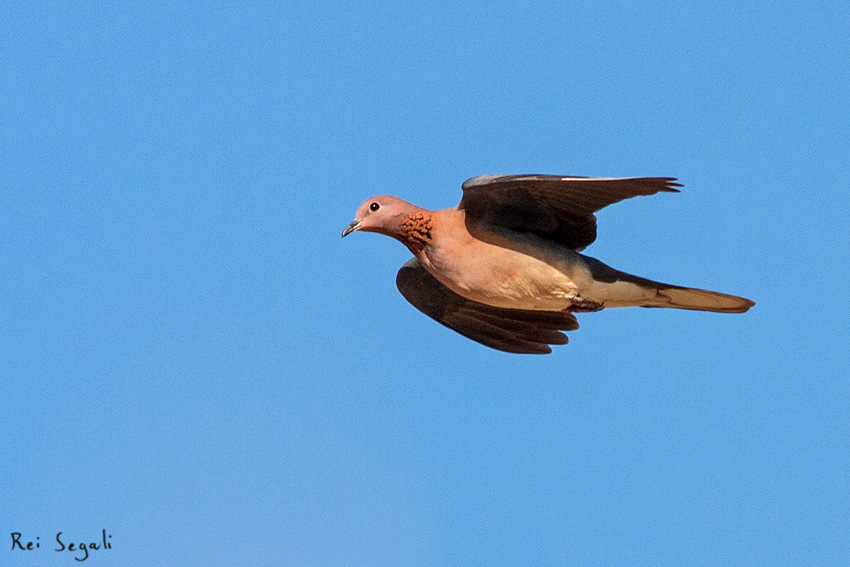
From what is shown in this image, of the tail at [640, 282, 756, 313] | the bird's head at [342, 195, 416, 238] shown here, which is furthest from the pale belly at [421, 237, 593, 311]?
the tail at [640, 282, 756, 313]

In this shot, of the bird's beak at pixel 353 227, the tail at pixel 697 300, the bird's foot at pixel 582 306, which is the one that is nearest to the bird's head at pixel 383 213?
the bird's beak at pixel 353 227

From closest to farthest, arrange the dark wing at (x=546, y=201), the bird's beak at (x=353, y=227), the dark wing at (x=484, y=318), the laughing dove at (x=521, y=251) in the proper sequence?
the dark wing at (x=546, y=201) < the laughing dove at (x=521, y=251) < the bird's beak at (x=353, y=227) < the dark wing at (x=484, y=318)

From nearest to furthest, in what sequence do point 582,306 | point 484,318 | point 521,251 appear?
point 521,251 → point 582,306 → point 484,318

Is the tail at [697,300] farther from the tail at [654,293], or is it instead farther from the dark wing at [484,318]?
the dark wing at [484,318]

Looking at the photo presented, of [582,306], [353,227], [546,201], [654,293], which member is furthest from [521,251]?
[353,227]

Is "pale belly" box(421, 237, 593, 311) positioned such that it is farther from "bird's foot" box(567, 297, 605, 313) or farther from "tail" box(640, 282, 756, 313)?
"tail" box(640, 282, 756, 313)

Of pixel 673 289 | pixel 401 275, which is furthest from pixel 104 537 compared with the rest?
pixel 673 289

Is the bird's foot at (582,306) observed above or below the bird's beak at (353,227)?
below

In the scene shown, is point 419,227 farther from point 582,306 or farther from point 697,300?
point 697,300
